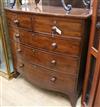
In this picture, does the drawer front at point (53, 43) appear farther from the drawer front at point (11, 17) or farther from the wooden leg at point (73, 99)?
the wooden leg at point (73, 99)

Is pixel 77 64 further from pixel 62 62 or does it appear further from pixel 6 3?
pixel 6 3

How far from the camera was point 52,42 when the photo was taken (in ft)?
5.00

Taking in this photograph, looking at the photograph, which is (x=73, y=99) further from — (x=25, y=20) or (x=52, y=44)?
(x=25, y=20)

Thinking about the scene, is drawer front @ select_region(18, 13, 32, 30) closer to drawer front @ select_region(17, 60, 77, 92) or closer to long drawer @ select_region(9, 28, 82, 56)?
long drawer @ select_region(9, 28, 82, 56)

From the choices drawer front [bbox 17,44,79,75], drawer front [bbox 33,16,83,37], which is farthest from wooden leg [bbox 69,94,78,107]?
drawer front [bbox 33,16,83,37]

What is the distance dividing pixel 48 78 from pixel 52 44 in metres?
0.43

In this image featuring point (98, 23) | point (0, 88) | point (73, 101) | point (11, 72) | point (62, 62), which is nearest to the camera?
point (98, 23)

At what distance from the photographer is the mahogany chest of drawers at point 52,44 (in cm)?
139

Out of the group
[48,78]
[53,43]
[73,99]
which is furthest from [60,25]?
[73,99]

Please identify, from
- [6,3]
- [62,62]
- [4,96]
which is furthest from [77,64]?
[6,3]

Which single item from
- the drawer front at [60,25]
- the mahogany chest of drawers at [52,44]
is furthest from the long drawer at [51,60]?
the drawer front at [60,25]

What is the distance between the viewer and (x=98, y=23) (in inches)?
51.6

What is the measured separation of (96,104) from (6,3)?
5.13 feet

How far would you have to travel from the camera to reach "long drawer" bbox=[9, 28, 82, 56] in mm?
1432
